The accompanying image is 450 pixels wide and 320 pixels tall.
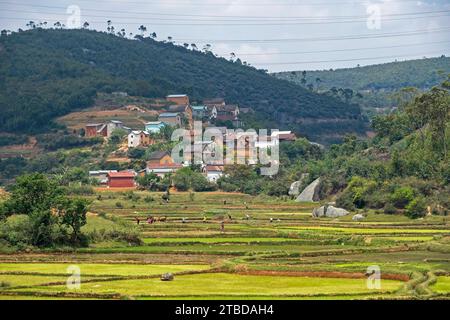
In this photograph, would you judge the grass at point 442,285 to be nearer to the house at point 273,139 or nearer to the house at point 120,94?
the house at point 273,139

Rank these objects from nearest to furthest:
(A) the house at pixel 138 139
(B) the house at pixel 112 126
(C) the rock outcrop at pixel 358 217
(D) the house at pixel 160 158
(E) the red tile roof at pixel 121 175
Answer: (C) the rock outcrop at pixel 358 217
(E) the red tile roof at pixel 121 175
(D) the house at pixel 160 158
(A) the house at pixel 138 139
(B) the house at pixel 112 126

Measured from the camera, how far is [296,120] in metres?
175

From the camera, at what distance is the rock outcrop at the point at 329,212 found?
79562mm

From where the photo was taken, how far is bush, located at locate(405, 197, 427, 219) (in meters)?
75.3

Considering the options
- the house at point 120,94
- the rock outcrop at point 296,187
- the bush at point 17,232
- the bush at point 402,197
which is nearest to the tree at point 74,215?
the bush at point 17,232

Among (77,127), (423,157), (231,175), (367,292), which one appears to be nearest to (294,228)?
(423,157)

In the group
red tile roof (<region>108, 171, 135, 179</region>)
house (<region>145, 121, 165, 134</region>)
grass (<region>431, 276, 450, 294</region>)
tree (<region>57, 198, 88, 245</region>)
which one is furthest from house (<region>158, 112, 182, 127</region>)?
grass (<region>431, 276, 450, 294</region>)

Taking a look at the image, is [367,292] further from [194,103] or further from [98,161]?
[194,103]

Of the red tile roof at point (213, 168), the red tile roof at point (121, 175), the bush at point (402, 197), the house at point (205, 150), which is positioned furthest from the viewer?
the house at point (205, 150)

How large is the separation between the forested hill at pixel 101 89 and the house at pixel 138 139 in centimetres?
1769

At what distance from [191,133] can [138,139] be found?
24.3 feet

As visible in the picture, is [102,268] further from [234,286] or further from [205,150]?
[205,150]

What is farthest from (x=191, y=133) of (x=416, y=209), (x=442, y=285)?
(x=442, y=285)

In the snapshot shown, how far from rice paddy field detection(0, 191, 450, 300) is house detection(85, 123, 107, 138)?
169 feet
